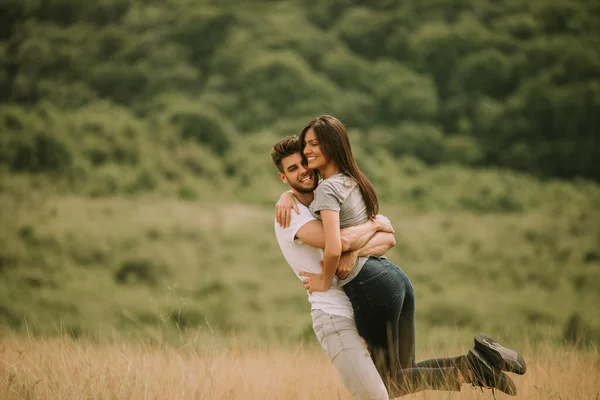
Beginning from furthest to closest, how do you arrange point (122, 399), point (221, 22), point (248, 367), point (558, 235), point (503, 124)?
point (221, 22)
point (503, 124)
point (558, 235)
point (248, 367)
point (122, 399)

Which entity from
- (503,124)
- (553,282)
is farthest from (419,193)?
(553,282)

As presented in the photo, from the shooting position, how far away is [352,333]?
2.49 meters

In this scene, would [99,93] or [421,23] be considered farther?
[421,23]

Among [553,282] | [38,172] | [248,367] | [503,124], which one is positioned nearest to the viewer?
[248,367]

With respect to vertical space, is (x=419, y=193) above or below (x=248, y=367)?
below

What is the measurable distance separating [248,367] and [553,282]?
551 inches

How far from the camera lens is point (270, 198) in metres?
21.6

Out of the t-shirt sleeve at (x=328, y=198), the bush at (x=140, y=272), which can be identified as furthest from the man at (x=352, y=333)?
the bush at (x=140, y=272)

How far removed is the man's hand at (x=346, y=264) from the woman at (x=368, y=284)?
3 centimetres

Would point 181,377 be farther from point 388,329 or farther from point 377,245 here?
point 377,245

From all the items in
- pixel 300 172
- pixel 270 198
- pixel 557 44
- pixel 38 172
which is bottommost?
pixel 270 198

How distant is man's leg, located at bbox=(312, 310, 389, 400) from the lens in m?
2.36

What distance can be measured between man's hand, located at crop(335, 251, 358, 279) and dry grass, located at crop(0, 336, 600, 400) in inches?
25.6

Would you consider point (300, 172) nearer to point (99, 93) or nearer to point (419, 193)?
point (419, 193)
